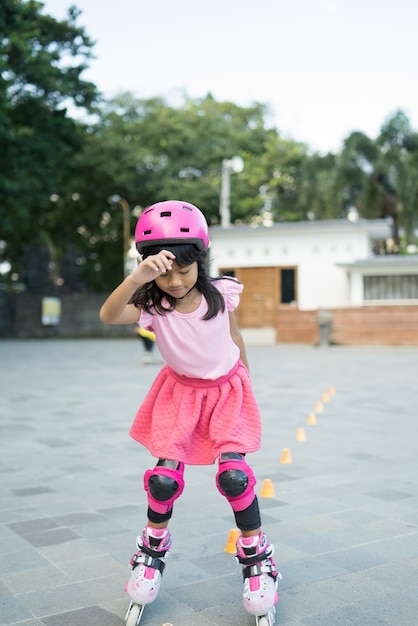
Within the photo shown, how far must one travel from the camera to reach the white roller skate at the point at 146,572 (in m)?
2.63

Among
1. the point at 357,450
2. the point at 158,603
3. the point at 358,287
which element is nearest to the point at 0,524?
the point at 158,603

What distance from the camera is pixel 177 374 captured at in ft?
9.48

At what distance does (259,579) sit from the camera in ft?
8.64

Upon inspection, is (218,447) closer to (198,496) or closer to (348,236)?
(198,496)

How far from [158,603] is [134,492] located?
1.85 m

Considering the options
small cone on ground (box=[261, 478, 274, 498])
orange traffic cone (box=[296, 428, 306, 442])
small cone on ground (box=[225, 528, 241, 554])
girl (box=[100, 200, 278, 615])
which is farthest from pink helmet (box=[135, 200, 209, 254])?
orange traffic cone (box=[296, 428, 306, 442])

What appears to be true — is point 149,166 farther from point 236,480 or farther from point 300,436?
point 236,480

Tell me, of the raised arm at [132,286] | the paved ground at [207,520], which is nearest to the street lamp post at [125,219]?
the paved ground at [207,520]

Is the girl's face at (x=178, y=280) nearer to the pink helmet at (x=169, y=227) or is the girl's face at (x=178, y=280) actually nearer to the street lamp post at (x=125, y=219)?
the pink helmet at (x=169, y=227)

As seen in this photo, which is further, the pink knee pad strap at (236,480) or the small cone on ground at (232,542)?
the small cone on ground at (232,542)

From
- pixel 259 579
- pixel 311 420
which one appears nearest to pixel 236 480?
pixel 259 579

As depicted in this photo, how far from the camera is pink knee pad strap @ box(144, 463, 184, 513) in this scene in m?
2.68

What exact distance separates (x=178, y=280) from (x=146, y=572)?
44.1 inches

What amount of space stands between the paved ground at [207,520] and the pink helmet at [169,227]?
142 centimetres
